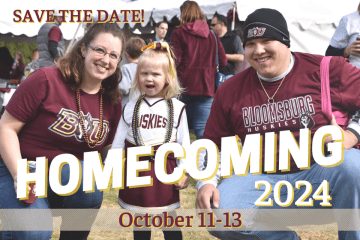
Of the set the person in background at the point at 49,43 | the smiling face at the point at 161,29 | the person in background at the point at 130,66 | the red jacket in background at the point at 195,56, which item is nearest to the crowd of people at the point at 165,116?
the person in background at the point at 130,66

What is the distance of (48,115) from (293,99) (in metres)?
1.38

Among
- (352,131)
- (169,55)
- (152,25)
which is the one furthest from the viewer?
(152,25)

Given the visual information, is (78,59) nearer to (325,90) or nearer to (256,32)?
(256,32)

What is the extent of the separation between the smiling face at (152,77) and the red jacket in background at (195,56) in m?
1.45

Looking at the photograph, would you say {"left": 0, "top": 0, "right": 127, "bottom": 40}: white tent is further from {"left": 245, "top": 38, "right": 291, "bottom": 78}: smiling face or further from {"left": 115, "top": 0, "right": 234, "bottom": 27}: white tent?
{"left": 245, "top": 38, "right": 291, "bottom": 78}: smiling face

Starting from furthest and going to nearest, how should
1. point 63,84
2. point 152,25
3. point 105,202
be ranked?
point 152,25
point 105,202
point 63,84

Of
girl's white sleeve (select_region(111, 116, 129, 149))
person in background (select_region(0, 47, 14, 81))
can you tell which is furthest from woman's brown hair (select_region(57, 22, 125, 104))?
person in background (select_region(0, 47, 14, 81))

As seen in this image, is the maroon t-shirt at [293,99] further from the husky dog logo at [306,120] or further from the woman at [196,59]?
the woman at [196,59]

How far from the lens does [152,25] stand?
7.73m

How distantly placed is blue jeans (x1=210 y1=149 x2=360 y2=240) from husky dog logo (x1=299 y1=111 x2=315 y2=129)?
21cm

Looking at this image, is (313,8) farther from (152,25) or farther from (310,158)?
(310,158)

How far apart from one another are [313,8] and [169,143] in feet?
18.1

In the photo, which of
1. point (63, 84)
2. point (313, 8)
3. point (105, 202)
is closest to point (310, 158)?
point (63, 84)

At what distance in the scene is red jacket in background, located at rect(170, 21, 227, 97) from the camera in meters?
3.70
